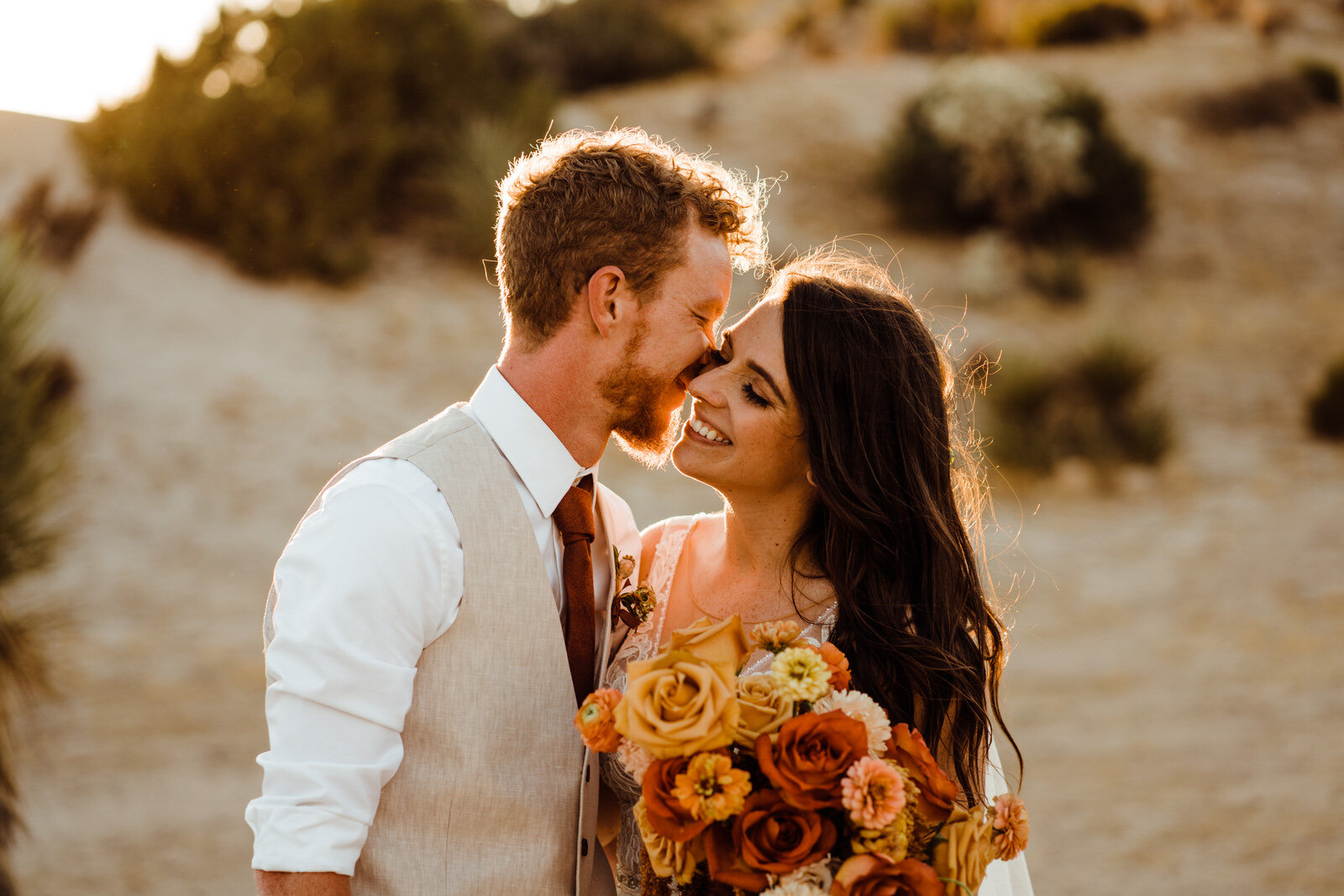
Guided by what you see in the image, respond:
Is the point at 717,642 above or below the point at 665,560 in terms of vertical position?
below

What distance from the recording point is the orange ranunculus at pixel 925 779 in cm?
175

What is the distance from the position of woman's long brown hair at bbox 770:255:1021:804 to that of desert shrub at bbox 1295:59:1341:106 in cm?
2150

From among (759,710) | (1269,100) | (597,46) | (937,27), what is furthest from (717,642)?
(937,27)

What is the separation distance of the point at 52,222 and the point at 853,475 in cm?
1374

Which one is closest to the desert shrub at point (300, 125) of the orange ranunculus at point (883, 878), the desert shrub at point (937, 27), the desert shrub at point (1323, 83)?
the desert shrub at point (937, 27)

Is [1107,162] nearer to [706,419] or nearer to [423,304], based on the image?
[423,304]

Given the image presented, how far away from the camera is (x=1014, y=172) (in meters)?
16.3

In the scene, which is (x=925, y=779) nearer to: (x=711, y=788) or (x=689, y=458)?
(x=711, y=788)

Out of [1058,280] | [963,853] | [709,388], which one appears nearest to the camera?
[963,853]

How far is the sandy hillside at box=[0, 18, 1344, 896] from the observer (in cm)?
655

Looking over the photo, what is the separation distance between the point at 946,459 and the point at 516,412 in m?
1.18

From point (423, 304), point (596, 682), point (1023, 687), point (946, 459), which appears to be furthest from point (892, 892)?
point (423, 304)

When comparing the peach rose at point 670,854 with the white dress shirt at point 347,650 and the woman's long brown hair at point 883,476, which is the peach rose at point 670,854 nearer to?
the white dress shirt at point 347,650

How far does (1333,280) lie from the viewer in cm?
1580
